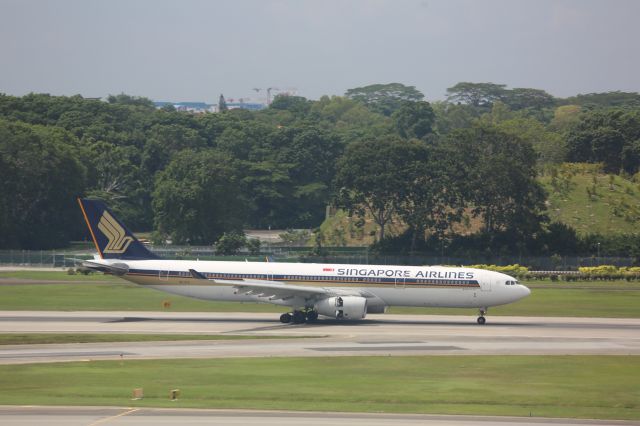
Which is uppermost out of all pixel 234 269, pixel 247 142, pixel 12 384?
pixel 247 142

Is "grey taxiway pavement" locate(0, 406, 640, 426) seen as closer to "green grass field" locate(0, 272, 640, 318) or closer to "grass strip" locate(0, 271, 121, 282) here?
"green grass field" locate(0, 272, 640, 318)

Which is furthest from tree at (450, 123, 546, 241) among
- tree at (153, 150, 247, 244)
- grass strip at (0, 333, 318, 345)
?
grass strip at (0, 333, 318, 345)

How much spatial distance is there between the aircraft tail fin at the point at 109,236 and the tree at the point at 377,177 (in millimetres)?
58362

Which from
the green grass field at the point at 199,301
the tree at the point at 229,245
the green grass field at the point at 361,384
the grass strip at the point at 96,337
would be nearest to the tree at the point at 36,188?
the tree at the point at 229,245

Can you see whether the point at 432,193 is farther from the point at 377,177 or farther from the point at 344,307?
the point at 344,307

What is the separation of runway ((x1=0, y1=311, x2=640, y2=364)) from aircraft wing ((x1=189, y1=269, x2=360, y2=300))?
1.83 m

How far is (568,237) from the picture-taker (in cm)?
11194

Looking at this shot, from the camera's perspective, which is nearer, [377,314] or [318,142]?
[377,314]

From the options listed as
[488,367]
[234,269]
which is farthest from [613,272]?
[488,367]

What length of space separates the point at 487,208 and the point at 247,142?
7098 cm

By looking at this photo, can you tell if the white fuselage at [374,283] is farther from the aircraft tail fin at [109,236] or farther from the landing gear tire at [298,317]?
the aircraft tail fin at [109,236]

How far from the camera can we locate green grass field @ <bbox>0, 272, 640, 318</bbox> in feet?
218

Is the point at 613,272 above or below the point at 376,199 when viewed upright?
below

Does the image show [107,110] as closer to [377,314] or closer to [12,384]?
[377,314]
